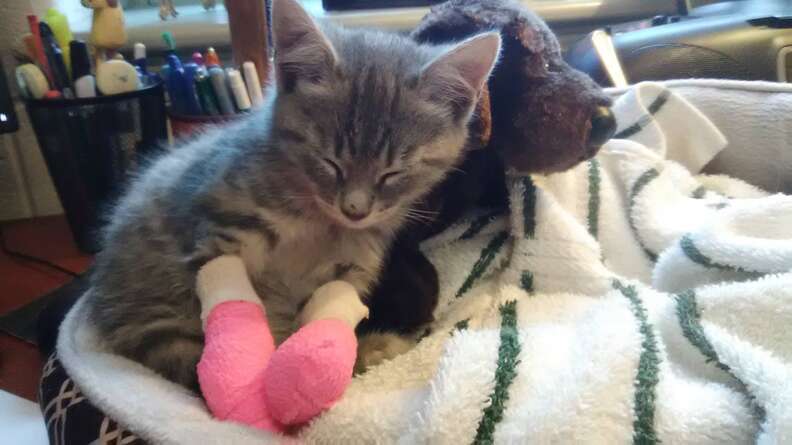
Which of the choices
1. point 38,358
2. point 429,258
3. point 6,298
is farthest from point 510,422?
point 6,298

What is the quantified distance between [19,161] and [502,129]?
38.6 inches

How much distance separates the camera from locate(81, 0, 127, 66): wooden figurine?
1.08 m

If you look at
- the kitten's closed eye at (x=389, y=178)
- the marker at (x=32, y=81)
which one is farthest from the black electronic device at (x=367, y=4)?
the kitten's closed eye at (x=389, y=178)

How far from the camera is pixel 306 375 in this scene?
54 cm

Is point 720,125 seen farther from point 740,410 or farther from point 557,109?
point 740,410

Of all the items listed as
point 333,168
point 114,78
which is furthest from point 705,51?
point 114,78

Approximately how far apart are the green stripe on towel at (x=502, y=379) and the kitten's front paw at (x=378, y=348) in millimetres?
121

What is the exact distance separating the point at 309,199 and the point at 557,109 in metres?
0.29

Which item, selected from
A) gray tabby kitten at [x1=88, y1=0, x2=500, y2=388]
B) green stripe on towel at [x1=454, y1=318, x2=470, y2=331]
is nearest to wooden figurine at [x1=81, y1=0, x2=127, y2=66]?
gray tabby kitten at [x1=88, y1=0, x2=500, y2=388]

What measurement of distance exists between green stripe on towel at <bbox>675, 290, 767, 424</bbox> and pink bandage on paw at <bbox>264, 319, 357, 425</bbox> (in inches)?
12.9

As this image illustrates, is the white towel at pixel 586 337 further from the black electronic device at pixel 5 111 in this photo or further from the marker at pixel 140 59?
the marker at pixel 140 59

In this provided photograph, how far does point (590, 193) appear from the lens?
850mm

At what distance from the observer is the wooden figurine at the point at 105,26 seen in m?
1.08

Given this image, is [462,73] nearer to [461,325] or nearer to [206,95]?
[461,325]
